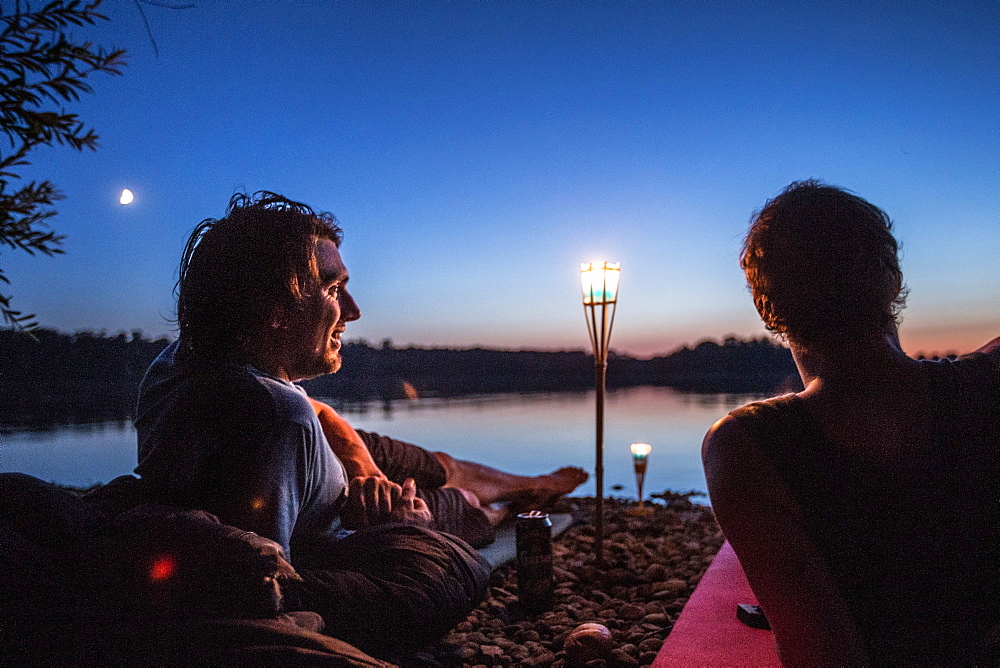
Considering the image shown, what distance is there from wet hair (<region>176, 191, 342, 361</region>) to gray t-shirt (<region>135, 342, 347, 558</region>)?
0.63 feet

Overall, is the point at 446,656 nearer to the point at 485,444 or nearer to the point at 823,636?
the point at 823,636

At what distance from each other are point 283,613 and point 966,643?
142 centimetres

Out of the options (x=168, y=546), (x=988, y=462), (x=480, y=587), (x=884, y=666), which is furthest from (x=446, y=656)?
(x=988, y=462)

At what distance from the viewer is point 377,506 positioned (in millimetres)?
2102

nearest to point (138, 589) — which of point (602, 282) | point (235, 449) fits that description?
point (235, 449)

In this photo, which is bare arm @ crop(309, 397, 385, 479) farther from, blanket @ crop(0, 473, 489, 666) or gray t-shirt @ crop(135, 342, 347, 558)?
blanket @ crop(0, 473, 489, 666)

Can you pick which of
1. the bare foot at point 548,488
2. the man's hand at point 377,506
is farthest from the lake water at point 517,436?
the man's hand at point 377,506

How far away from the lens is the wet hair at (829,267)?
1373mm

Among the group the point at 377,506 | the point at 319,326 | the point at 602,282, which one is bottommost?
the point at 377,506

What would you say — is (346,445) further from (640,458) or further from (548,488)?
(640,458)

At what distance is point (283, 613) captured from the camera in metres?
1.35

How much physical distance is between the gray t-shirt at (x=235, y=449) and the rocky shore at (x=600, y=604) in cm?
92

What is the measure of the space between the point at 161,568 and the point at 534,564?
169 cm

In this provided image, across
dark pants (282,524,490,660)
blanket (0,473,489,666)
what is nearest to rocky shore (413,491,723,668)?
dark pants (282,524,490,660)
